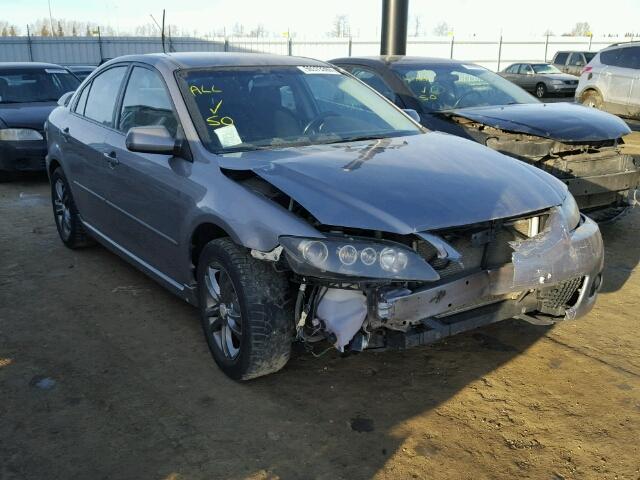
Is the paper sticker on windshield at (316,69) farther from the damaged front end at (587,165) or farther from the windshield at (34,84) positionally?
the windshield at (34,84)

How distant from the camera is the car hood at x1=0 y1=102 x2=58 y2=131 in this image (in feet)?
28.2

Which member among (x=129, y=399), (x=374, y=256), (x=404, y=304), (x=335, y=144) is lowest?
(x=129, y=399)

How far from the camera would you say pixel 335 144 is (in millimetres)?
3928

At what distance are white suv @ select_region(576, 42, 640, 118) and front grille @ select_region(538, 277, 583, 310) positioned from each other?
37.0 feet

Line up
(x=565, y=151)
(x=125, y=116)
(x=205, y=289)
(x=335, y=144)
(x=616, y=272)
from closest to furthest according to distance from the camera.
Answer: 1. (x=205, y=289)
2. (x=335, y=144)
3. (x=125, y=116)
4. (x=616, y=272)
5. (x=565, y=151)

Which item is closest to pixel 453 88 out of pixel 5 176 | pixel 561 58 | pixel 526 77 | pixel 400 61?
pixel 400 61

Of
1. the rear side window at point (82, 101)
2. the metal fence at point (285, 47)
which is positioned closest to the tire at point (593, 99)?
the rear side window at point (82, 101)

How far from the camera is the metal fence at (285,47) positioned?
30.4m

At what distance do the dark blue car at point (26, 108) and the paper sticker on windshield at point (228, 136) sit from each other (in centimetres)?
584

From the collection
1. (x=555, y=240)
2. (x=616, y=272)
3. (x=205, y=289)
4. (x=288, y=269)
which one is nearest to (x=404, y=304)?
(x=288, y=269)

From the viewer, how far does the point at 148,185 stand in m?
4.03

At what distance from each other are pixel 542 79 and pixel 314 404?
22507 millimetres

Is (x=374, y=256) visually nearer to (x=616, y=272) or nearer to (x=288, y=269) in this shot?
(x=288, y=269)

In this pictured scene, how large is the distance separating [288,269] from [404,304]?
2.01ft
